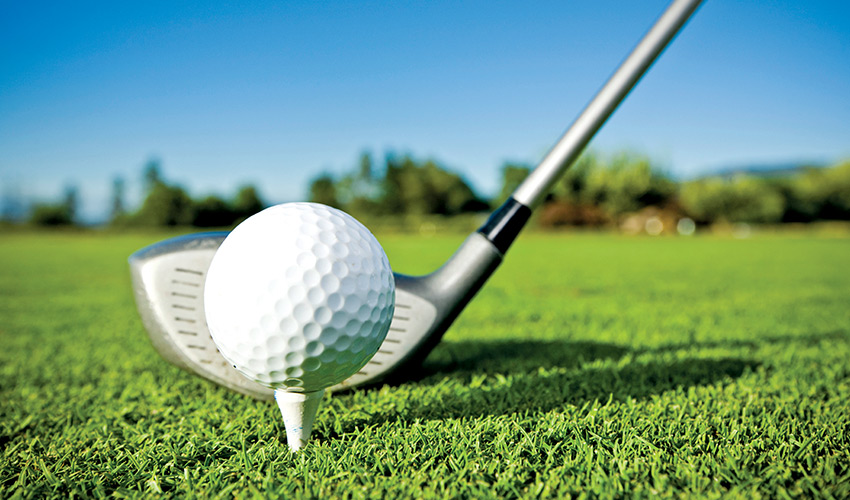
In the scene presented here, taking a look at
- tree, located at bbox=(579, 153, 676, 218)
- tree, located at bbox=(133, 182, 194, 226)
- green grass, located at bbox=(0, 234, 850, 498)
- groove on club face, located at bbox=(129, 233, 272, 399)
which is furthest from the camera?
tree, located at bbox=(579, 153, 676, 218)

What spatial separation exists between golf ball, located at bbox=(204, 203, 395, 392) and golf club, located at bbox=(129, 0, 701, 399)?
47cm

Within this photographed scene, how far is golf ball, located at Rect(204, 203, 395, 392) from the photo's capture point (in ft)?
5.24

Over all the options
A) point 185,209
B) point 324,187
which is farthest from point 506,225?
point 324,187

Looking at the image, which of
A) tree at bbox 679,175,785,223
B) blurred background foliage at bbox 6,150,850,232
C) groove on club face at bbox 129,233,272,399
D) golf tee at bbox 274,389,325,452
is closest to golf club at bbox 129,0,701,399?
groove on club face at bbox 129,233,272,399

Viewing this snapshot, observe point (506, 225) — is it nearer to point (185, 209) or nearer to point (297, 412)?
point (297, 412)

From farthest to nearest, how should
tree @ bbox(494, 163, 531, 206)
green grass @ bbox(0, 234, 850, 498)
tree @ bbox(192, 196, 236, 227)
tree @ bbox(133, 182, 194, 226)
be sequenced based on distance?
1. tree @ bbox(494, 163, 531, 206)
2. tree @ bbox(133, 182, 194, 226)
3. tree @ bbox(192, 196, 236, 227)
4. green grass @ bbox(0, 234, 850, 498)

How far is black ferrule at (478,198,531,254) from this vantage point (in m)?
2.20

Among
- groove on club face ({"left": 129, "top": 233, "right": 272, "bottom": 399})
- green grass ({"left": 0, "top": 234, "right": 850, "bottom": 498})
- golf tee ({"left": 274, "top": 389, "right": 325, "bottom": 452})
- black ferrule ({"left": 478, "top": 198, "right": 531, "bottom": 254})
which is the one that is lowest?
green grass ({"left": 0, "top": 234, "right": 850, "bottom": 498})

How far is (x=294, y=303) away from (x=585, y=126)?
1.31m

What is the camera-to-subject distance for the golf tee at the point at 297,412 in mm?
1698

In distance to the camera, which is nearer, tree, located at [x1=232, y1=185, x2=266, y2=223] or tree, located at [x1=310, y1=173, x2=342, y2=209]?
tree, located at [x1=232, y1=185, x2=266, y2=223]

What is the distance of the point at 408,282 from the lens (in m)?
2.23

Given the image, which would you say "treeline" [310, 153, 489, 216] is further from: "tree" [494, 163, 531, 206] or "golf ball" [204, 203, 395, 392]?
"golf ball" [204, 203, 395, 392]

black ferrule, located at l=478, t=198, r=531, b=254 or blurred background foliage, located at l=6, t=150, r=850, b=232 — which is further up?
black ferrule, located at l=478, t=198, r=531, b=254
